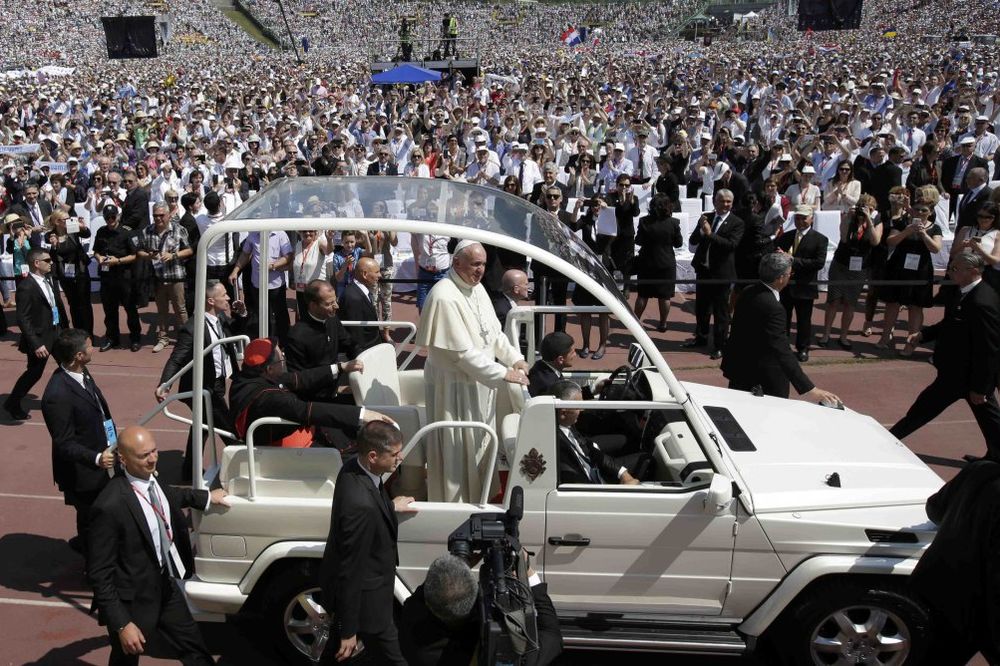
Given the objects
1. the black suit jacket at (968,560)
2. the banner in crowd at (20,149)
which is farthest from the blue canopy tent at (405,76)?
the black suit jacket at (968,560)

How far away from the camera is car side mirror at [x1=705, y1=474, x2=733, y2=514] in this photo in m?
4.64

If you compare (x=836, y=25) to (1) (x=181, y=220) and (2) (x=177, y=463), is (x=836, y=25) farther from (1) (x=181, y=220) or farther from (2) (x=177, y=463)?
(2) (x=177, y=463)

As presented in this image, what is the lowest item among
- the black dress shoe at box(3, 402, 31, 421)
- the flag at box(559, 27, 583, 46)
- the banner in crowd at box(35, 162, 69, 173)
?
the black dress shoe at box(3, 402, 31, 421)

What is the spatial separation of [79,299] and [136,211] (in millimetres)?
1942

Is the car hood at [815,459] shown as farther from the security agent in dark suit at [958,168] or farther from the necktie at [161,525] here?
the security agent in dark suit at [958,168]

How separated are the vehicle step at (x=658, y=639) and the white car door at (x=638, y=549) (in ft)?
0.35

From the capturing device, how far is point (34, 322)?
9234 millimetres

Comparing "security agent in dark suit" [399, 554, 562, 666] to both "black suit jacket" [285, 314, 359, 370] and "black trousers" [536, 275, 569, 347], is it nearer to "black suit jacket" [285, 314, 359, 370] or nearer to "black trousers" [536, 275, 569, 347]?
"black suit jacket" [285, 314, 359, 370]

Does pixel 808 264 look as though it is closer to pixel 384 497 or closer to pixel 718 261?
pixel 718 261

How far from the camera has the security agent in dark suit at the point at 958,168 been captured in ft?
45.8

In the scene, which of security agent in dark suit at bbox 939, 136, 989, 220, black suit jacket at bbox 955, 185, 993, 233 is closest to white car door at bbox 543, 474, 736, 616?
black suit jacket at bbox 955, 185, 993, 233

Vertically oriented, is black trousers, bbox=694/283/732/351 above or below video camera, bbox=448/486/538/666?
below

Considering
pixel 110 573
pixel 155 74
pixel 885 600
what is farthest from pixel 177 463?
pixel 155 74

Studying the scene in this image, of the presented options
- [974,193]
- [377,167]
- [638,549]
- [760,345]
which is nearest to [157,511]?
[638,549]
